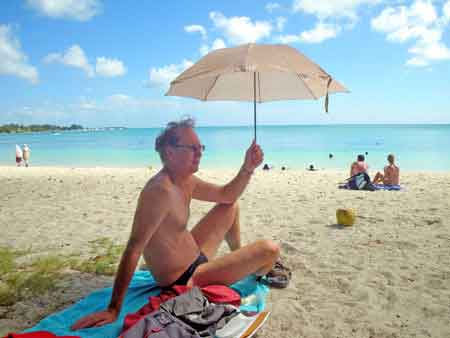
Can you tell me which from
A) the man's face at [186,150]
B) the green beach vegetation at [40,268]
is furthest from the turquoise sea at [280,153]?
the man's face at [186,150]

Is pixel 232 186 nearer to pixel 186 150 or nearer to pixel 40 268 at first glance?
pixel 186 150

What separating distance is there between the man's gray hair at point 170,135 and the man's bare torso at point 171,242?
0.73 ft

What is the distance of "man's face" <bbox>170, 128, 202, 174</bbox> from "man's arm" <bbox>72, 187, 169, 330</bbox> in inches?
12.6

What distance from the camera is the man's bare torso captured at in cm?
267

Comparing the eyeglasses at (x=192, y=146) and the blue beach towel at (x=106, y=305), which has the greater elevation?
the eyeglasses at (x=192, y=146)

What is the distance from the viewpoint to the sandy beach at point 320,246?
2.96m

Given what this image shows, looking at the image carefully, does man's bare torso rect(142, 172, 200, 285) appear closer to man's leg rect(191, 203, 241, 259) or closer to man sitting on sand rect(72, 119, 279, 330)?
man sitting on sand rect(72, 119, 279, 330)

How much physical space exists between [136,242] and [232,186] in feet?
3.88

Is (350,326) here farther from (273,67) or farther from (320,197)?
(320,197)

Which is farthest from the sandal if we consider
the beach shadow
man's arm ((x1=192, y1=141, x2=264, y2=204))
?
the beach shadow

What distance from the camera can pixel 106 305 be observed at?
304cm

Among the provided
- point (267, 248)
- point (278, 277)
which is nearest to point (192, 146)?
point (267, 248)

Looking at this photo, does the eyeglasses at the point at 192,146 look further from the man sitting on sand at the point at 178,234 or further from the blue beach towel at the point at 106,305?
the blue beach towel at the point at 106,305

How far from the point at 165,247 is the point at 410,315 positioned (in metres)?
2.12
